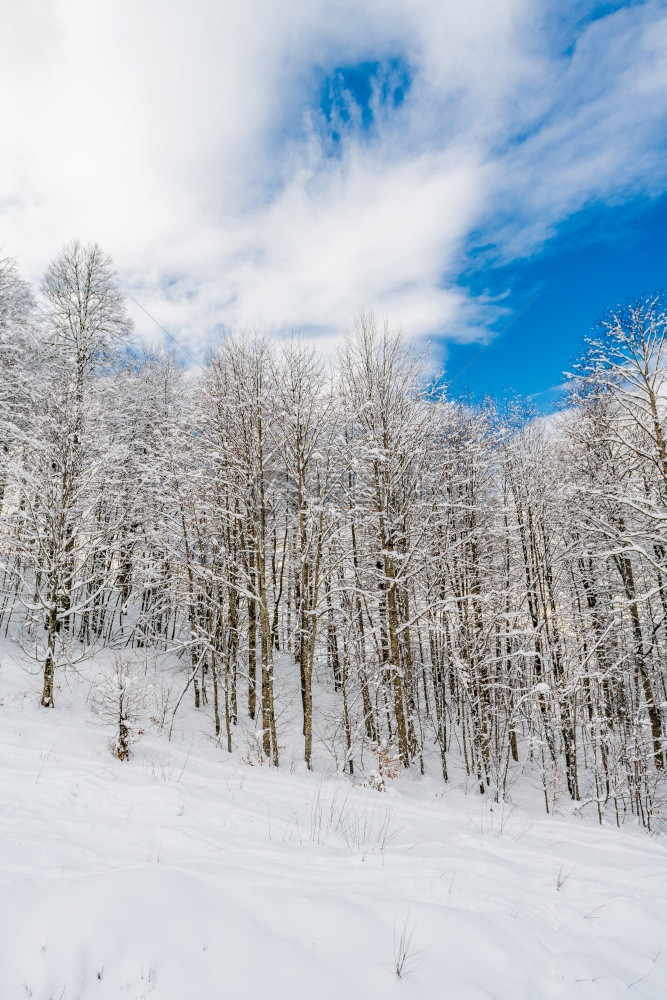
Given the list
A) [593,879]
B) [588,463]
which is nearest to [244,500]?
[593,879]

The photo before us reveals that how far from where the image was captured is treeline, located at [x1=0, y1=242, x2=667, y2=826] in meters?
11.9

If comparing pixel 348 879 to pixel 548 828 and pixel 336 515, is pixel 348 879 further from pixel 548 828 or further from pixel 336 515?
pixel 336 515

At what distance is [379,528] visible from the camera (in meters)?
13.8

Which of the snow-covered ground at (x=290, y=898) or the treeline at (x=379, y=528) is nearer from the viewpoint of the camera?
the snow-covered ground at (x=290, y=898)

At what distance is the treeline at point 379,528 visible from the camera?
11.9m

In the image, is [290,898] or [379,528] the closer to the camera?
[290,898]

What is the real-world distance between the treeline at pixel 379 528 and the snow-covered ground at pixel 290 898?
4.63 m

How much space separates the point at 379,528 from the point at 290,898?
10598 millimetres

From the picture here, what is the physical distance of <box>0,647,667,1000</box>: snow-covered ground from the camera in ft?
9.10

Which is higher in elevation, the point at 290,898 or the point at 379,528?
the point at 379,528

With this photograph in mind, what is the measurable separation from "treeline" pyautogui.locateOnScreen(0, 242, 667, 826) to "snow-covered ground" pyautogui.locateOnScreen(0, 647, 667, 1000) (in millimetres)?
4634

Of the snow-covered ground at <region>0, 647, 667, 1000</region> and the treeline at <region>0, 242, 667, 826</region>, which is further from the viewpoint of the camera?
the treeline at <region>0, 242, 667, 826</region>

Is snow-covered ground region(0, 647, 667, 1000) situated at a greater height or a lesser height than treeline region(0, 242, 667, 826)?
lesser

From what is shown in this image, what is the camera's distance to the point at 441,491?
1584cm
